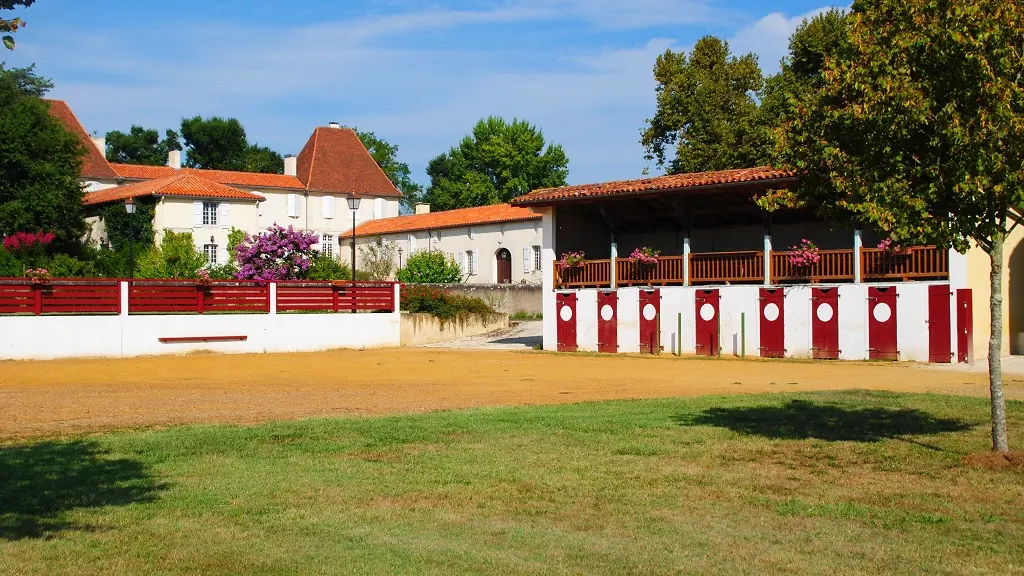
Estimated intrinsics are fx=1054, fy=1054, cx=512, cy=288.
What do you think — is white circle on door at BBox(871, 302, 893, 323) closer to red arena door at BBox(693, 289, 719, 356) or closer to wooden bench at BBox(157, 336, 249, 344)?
red arena door at BBox(693, 289, 719, 356)

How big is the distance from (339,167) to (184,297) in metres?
45.8

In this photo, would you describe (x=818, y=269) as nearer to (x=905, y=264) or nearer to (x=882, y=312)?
(x=882, y=312)

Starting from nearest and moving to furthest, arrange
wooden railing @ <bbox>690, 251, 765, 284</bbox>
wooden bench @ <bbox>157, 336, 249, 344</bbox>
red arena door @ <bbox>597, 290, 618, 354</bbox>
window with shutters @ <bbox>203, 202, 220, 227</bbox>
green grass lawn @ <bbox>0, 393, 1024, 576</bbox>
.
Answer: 1. green grass lawn @ <bbox>0, 393, 1024, 576</bbox>
2. wooden railing @ <bbox>690, 251, 765, 284</bbox>
3. wooden bench @ <bbox>157, 336, 249, 344</bbox>
4. red arena door @ <bbox>597, 290, 618, 354</bbox>
5. window with shutters @ <bbox>203, 202, 220, 227</bbox>

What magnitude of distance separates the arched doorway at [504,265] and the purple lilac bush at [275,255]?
14.8 m

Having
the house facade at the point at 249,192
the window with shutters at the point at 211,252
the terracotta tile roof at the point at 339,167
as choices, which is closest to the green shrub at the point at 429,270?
the house facade at the point at 249,192

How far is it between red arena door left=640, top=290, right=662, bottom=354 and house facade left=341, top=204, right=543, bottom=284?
21704 mm

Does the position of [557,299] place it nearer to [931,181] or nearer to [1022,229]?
[1022,229]

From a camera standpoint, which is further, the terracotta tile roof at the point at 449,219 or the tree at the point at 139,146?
the tree at the point at 139,146

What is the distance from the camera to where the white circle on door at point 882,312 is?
25547 millimetres

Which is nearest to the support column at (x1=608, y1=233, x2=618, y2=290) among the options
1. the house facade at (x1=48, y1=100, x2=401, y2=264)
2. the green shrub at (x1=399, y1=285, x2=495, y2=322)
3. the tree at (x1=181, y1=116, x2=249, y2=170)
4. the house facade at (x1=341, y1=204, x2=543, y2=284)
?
the green shrub at (x1=399, y1=285, x2=495, y2=322)

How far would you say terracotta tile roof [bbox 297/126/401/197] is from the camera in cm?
7275

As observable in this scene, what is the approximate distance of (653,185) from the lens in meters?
29.3

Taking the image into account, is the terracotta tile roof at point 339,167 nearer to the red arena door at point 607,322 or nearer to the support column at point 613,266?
the support column at point 613,266

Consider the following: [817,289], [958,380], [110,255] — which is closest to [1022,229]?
[817,289]
